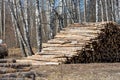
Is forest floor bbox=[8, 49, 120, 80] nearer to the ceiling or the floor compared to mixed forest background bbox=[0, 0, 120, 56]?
nearer to the floor

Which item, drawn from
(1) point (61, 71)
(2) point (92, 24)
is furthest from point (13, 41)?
(1) point (61, 71)

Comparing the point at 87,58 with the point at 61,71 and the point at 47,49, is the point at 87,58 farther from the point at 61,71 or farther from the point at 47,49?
the point at 61,71

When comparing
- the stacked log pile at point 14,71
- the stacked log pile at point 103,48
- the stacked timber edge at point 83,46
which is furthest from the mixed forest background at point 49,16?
the stacked log pile at point 14,71

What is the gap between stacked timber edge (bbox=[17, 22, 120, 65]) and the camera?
42.8 ft

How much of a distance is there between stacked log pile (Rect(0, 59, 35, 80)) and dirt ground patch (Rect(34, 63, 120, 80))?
32 centimetres

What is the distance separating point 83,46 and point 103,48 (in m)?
1.07

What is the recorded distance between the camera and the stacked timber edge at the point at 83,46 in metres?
13.1

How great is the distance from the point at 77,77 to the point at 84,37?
12.8 feet

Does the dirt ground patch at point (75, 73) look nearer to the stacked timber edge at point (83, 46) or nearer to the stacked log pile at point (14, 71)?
the stacked log pile at point (14, 71)

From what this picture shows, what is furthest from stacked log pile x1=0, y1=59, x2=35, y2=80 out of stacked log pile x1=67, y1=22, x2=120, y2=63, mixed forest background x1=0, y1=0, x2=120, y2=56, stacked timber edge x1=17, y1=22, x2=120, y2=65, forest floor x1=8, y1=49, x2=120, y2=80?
mixed forest background x1=0, y1=0, x2=120, y2=56

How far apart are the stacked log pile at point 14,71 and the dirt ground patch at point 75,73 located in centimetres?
32

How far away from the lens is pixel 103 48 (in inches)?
550

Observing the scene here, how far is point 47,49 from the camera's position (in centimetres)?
1348

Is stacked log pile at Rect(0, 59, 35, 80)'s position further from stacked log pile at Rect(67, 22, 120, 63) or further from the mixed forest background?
the mixed forest background
